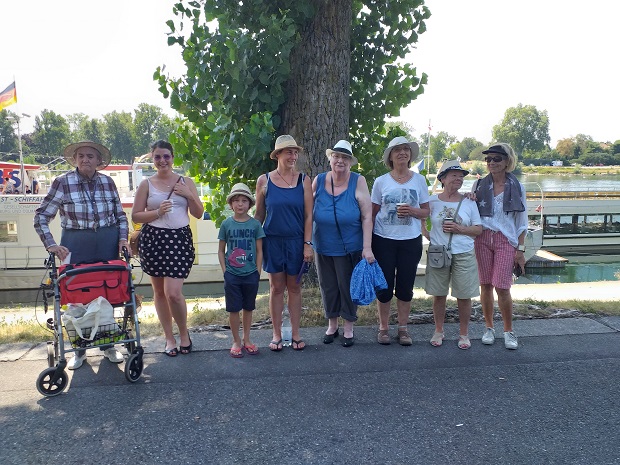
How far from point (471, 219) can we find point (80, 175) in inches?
137

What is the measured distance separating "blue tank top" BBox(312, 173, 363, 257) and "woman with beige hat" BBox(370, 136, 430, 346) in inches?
9.7

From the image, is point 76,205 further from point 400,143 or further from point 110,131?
point 110,131

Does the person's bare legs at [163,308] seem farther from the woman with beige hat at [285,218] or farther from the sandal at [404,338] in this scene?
the sandal at [404,338]

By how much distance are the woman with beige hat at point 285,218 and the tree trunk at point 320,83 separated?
1756 millimetres

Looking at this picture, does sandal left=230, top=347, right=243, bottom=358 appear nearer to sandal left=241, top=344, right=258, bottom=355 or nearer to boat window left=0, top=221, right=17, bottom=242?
→ sandal left=241, top=344, right=258, bottom=355

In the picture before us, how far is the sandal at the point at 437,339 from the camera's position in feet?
15.3

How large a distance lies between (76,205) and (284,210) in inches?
68.6

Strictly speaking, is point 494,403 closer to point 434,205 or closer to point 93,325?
point 434,205

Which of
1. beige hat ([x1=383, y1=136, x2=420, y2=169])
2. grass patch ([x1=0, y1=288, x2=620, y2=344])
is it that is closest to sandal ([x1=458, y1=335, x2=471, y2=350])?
grass patch ([x1=0, y1=288, x2=620, y2=344])

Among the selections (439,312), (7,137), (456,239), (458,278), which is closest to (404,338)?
(439,312)

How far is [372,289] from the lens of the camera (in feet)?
14.3

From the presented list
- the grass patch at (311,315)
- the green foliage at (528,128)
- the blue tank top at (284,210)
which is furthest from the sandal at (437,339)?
the green foliage at (528,128)

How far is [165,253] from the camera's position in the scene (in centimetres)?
437

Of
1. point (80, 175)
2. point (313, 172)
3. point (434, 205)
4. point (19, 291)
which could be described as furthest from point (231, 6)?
point (19, 291)
